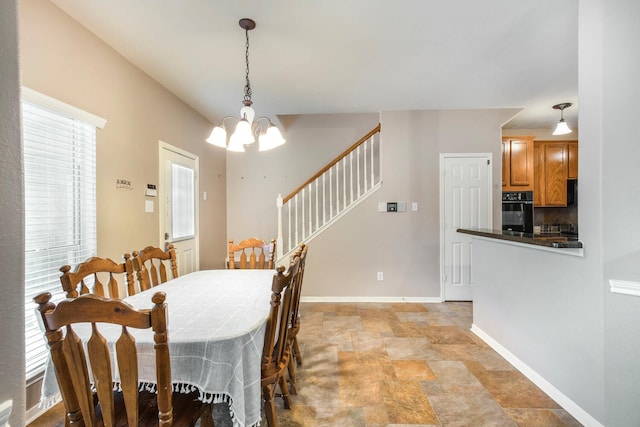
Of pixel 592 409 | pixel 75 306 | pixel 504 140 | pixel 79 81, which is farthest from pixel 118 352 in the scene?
pixel 504 140

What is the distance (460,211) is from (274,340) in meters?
3.45

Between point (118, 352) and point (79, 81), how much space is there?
86.9 inches

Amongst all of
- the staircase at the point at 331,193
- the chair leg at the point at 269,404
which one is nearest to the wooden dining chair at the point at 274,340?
the chair leg at the point at 269,404

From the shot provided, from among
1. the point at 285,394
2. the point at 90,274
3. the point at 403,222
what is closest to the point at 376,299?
the point at 403,222

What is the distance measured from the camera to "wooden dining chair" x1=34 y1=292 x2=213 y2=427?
36.5 inches

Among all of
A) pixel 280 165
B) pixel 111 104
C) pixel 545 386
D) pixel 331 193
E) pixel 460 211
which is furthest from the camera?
pixel 280 165

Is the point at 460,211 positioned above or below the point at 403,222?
above

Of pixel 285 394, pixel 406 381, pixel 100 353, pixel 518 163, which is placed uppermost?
pixel 518 163

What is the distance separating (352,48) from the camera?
2484 mm

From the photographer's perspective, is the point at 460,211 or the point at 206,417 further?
the point at 460,211

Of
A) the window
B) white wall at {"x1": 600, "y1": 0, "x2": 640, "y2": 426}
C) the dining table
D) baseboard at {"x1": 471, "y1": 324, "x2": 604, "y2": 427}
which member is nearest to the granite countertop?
white wall at {"x1": 600, "y1": 0, "x2": 640, "y2": 426}

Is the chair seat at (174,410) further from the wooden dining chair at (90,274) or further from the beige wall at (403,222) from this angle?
the beige wall at (403,222)

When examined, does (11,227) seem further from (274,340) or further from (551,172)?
(551,172)

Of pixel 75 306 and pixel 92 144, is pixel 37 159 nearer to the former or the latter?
pixel 92 144
